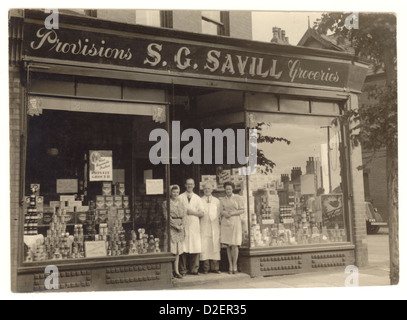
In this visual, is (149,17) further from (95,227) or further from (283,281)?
(283,281)

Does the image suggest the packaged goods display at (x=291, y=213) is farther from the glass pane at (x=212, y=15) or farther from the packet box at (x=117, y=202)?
the glass pane at (x=212, y=15)

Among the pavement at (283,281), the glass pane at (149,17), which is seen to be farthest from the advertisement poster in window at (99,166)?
the glass pane at (149,17)

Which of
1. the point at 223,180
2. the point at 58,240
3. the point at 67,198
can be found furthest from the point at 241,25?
the point at 58,240

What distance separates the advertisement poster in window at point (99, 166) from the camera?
8.40 meters

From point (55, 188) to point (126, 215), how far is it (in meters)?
1.32

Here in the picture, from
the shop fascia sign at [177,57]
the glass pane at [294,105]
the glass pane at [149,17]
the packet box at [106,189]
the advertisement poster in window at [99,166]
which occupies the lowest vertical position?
the packet box at [106,189]

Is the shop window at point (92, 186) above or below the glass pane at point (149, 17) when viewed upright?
below

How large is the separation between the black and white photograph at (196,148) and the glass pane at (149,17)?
0.06 meters

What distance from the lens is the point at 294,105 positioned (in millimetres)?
9773

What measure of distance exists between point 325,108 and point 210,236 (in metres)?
3.72

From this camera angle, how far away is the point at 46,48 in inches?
297

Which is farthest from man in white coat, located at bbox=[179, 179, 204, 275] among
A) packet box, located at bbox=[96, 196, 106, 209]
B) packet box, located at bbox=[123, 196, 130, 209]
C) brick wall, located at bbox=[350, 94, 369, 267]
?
brick wall, located at bbox=[350, 94, 369, 267]

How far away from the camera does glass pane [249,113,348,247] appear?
9391 millimetres

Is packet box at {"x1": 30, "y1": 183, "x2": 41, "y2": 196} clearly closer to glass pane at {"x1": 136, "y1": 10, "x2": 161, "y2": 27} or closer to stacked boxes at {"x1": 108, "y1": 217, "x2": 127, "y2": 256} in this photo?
stacked boxes at {"x1": 108, "y1": 217, "x2": 127, "y2": 256}
